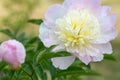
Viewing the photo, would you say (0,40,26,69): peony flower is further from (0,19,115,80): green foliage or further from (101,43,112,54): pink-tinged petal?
(101,43,112,54): pink-tinged petal

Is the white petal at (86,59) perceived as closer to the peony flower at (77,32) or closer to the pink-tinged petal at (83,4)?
the peony flower at (77,32)

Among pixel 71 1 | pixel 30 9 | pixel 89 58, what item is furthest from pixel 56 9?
pixel 30 9

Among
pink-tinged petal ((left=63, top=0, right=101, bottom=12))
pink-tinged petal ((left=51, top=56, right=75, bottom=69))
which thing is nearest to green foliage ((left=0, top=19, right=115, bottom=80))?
pink-tinged petal ((left=51, top=56, right=75, bottom=69))

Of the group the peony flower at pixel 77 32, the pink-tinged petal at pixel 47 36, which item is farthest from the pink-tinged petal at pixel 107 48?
the pink-tinged petal at pixel 47 36

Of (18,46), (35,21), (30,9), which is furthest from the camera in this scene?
(30,9)

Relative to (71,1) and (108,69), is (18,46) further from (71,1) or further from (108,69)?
(108,69)

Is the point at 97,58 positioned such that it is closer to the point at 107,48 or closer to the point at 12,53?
the point at 107,48
